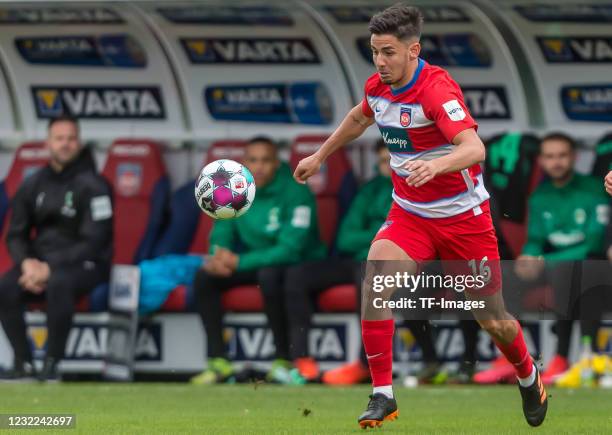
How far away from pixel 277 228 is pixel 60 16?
242cm

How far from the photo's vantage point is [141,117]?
40.3ft

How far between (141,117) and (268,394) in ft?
11.5

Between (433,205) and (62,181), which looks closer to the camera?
(433,205)

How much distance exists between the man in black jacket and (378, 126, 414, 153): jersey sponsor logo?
440 centimetres

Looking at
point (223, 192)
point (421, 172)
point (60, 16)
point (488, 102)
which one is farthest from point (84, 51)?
point (421, 172)

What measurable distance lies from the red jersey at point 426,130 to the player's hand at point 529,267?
10.3 ft

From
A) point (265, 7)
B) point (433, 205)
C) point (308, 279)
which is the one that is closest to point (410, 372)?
point (308, 279)

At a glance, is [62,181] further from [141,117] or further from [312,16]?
[312,16]

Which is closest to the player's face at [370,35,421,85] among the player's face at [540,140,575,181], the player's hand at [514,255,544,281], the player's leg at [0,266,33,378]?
the player's hand at [514,255,544,281]

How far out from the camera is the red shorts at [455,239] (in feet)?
23.0

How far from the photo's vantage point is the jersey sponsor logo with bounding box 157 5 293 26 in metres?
10.8

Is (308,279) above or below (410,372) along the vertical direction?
above

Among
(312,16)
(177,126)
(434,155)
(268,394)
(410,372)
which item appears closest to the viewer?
(434,155)

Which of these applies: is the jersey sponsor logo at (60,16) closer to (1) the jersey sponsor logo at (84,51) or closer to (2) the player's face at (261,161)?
(1) the jersey sponsor logo at (84,51)
